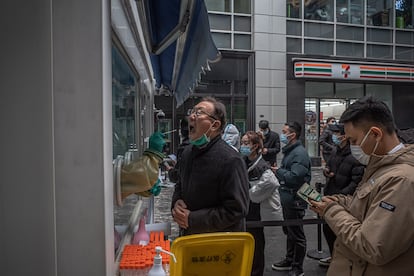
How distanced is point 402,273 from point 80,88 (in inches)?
63.0

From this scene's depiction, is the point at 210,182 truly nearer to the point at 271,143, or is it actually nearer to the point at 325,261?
the point at 325,261

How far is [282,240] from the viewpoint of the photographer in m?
5.90

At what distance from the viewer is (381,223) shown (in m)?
1.59

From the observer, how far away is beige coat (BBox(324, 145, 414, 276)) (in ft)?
5.17

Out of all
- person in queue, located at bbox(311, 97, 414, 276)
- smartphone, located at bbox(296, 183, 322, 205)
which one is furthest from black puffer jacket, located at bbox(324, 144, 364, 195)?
person in queue, located at bbox(311, 97, 414, 276)

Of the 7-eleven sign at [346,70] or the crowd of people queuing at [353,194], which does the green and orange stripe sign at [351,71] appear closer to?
the 7-eleven sign at [346,70]

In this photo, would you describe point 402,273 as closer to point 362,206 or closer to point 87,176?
point 362,206

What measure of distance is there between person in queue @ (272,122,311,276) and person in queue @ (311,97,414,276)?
94.5 inches

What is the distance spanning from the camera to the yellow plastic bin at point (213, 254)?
1561 millimetres

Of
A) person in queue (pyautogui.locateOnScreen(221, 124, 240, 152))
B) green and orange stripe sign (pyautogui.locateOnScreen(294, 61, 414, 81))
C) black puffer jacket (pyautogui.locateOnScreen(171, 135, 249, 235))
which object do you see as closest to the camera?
black puffer jacket (pyautogui.locateOnScreen(171, 135, 249, 235))

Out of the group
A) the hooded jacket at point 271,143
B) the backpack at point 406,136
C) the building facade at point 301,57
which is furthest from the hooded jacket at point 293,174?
the building facade at point 301,57

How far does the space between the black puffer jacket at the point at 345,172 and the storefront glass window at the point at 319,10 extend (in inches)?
453

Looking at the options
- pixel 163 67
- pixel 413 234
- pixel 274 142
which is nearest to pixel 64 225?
pixel 413 234

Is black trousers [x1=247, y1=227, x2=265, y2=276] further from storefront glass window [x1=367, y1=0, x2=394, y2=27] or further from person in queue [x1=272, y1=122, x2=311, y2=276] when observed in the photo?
storefront glass window [x1=367, y1=0, x2=394, y2=27]
